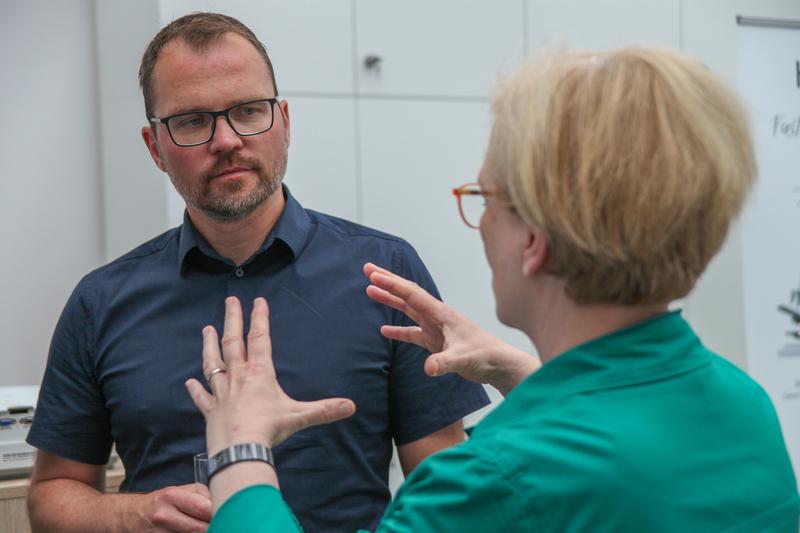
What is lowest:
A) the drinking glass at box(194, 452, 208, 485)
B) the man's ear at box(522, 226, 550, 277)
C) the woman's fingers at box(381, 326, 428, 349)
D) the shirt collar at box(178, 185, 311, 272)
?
the drinking glass at box(194, 452, 208, 485)

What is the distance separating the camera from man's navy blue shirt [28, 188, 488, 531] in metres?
1.62

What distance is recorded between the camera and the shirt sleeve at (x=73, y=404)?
1.71 metres

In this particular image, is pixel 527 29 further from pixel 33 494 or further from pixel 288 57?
pixel 33 494

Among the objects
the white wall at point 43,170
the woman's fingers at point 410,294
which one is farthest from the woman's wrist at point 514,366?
the white wall at point 43,170

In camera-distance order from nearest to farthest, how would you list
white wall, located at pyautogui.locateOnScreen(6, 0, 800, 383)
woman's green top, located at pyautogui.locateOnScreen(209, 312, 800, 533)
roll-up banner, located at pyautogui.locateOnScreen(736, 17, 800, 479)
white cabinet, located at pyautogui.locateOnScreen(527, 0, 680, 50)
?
woman's green top, located at pyautogui.locateOnScreen(209, 312, 800, 533) → white wall, located at pyautogui.locateOnScreen(6, 0, 800, 383) → white cabinet, located at pyautogui.locateOnScreen(527, 0, 680, 50) → roll-up banner, located at pyautogui.locateOnScreen(736, 17, 800, 479)

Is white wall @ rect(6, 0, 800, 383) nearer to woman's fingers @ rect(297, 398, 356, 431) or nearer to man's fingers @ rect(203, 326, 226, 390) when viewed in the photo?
man's fingers @ rect(203, 326, 226, 390)

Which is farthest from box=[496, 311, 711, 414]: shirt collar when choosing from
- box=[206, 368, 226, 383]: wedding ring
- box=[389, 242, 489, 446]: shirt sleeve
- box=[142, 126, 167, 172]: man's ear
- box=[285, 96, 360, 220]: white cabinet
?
box=[285, 96, 360, 220]: white cabinet

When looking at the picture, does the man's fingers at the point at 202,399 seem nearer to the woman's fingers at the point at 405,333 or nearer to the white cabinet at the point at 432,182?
the woman's fingers at the point at 405,333

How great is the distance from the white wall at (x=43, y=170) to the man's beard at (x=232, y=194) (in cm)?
188

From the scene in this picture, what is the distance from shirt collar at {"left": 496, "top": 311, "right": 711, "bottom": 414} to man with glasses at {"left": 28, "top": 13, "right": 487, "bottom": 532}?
65cm

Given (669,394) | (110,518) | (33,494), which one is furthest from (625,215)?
(33,494)

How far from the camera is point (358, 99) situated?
3.38 m

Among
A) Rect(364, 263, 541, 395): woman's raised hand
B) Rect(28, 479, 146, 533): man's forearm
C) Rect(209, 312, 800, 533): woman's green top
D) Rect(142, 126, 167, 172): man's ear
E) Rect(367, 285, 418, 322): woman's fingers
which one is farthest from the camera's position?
Rect(142, 126, 167, 172): man's ear

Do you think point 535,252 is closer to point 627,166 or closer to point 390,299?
point 627,166
